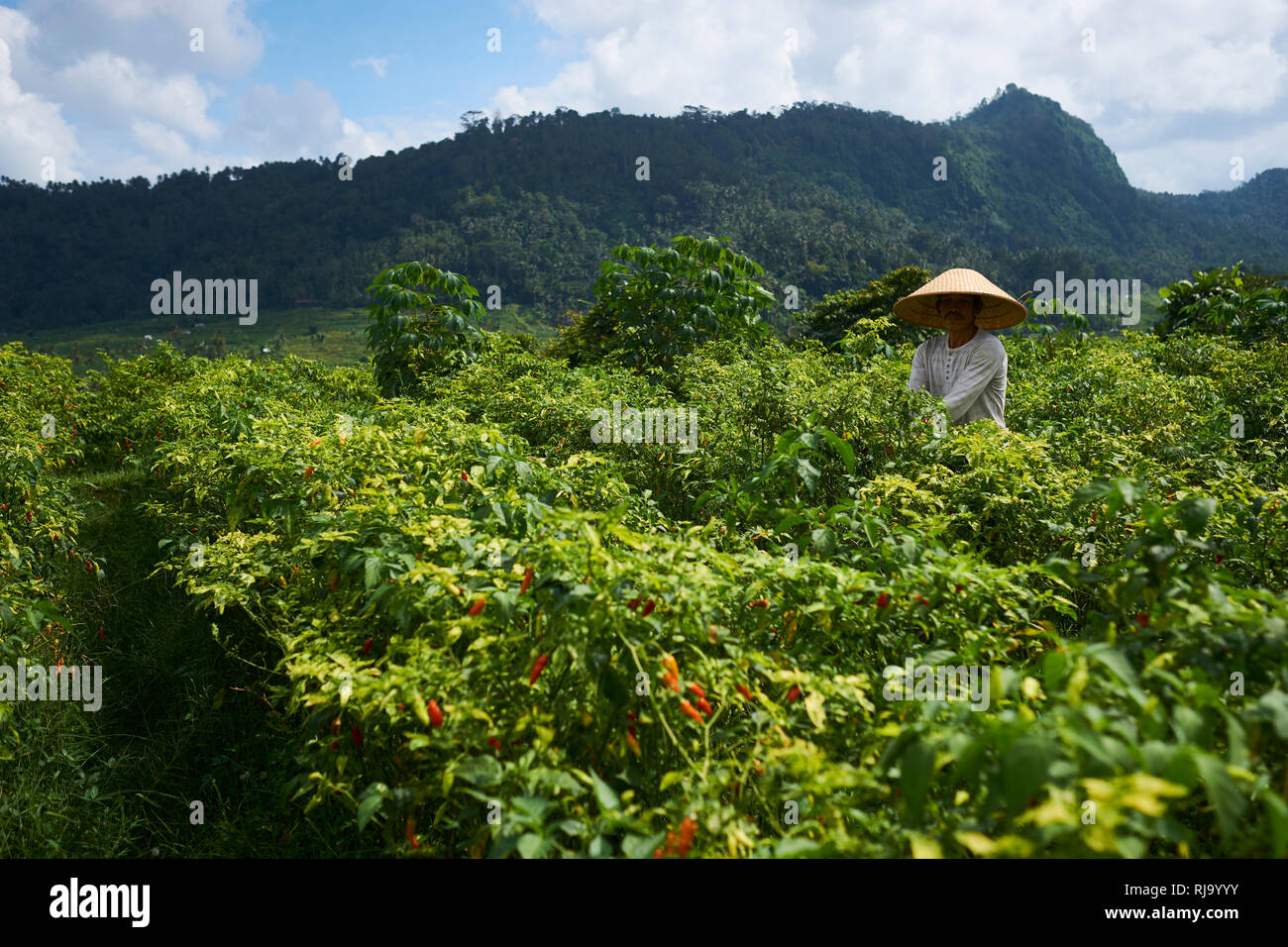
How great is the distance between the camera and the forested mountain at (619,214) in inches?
2510

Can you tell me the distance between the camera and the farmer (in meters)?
4.18

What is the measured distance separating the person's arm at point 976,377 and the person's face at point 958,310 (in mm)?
377

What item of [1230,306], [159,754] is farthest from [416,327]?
[1230,306]

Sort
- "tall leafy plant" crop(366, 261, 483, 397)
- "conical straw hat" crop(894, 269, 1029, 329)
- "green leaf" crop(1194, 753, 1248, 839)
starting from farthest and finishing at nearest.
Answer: "tall leafy plant" crop(366, 261, 483, 397) → "conical straw hat" crop(894, 269, 1029, 329) → "green leaf" crop(1194, 753, 1248, 839)

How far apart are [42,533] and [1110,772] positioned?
618 centimetres

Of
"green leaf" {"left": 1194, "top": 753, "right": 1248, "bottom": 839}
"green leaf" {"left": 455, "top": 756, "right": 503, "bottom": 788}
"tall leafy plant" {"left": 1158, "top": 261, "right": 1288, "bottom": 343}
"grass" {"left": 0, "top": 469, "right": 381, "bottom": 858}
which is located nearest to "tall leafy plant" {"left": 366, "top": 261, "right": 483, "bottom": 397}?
"grass" {"left": 0, "top": 469, "right": 381, "bottom": 858}

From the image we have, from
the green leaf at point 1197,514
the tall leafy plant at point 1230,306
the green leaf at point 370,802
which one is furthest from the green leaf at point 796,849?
the tall leafy plant at point 1230,306

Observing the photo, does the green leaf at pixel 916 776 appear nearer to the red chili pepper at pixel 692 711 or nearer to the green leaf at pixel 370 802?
the red chili pepper at pixel 692 711

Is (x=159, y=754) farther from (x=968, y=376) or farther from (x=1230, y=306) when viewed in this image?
(x=1230, y=306)

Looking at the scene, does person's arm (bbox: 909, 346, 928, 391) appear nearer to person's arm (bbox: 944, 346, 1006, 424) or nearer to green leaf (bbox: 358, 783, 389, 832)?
person's arm (bbox: 944, 346, 1006, 424)

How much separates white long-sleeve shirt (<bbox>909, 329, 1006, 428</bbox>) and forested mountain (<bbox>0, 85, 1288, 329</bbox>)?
139ft

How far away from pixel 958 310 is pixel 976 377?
0.64 meters

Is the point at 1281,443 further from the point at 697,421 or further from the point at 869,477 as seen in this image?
the point at 697,421
